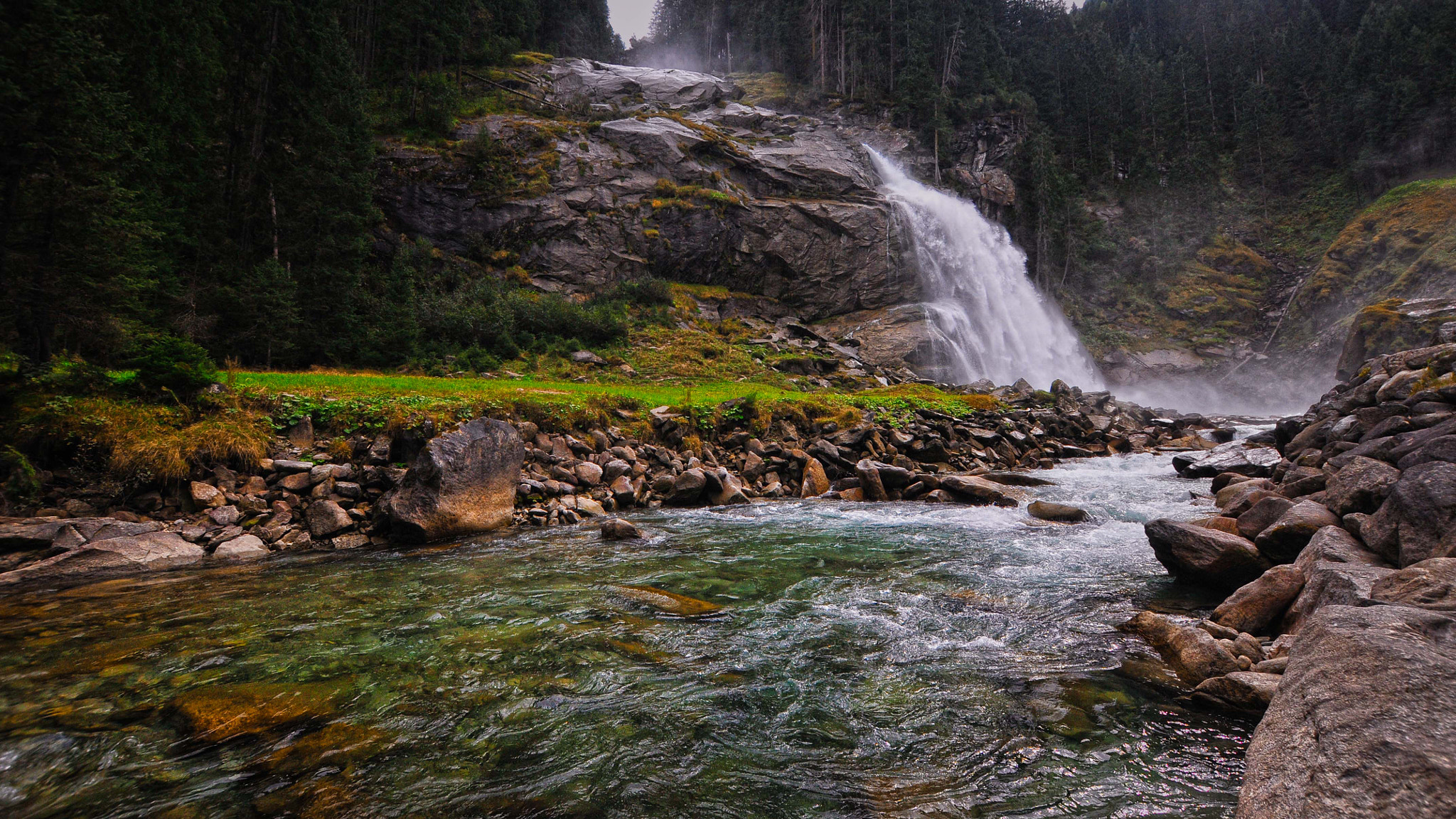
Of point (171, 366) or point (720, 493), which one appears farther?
point (720, 493)

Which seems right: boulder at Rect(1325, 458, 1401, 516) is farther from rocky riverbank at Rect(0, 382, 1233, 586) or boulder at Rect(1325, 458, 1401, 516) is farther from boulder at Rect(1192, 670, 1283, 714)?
rocky riverbank at Rect(0, 382, 1233, 586)

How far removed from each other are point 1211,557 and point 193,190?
27.6 m

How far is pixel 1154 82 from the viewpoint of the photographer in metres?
64.3

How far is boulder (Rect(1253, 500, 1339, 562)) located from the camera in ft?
19.1

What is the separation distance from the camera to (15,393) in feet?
25.8

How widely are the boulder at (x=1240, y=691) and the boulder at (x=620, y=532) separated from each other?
6.90m

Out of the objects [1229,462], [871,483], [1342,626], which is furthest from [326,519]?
[1229,462]

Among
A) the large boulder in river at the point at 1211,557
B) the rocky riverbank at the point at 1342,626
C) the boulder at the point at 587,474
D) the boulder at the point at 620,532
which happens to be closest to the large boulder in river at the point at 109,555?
the boulder at the point at 620,532

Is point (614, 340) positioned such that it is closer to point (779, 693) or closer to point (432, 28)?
point (779, 693)

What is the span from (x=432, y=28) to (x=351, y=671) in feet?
154

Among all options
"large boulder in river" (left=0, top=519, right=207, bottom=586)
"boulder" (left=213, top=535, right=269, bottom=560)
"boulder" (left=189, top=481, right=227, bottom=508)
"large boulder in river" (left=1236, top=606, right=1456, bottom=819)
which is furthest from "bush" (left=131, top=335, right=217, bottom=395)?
"large boulder in river" (left=1236, top=606, right=1456, bottom=819)

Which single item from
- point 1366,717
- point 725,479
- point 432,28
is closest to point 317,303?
point 725,479

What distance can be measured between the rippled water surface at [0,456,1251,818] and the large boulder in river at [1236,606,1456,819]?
0.57 m

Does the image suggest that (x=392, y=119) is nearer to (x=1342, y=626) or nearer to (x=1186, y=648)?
(x=1186, y=648)
